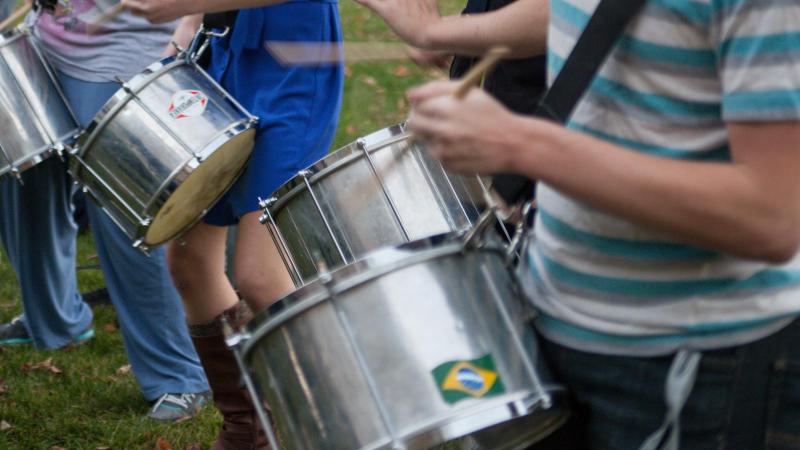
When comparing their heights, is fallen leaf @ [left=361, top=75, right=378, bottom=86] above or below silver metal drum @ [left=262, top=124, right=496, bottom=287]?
above

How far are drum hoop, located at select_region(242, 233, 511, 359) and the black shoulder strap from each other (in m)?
0.24

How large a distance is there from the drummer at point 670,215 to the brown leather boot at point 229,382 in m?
1.79

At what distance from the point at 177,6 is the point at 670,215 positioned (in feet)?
6.35

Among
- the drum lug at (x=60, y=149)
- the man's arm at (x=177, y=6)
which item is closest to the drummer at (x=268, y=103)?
the man's arm at (x=177, y=6)

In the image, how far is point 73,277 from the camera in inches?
174

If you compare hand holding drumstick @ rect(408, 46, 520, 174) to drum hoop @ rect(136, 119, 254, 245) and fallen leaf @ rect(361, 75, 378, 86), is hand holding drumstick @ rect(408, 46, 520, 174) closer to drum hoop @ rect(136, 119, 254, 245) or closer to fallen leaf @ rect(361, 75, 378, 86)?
drum hoop @ rect(136, 119, 254, 245)

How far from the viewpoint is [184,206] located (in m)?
3.02

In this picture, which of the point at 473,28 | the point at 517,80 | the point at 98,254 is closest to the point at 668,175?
the point at 473,28

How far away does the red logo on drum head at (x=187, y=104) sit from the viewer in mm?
2920

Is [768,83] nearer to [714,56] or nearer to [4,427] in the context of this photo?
[714,56]

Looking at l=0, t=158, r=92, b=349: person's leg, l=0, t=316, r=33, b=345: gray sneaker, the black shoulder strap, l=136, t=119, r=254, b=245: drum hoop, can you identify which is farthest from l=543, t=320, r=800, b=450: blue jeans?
l=0, t=316, r=33, b=345: gray sneaker

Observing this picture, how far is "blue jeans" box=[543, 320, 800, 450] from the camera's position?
1516 mm

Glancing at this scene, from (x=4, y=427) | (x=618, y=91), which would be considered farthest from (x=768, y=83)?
(x=4, y=427)

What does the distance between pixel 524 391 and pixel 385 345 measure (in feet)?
0.67
